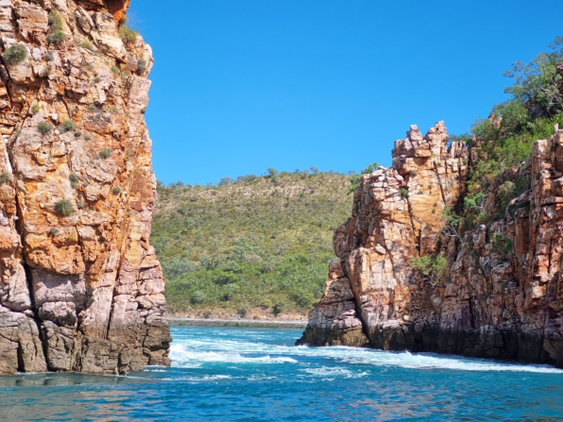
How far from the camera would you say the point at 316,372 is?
3331 centimetres

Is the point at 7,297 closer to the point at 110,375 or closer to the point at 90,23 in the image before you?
the point at 110,375

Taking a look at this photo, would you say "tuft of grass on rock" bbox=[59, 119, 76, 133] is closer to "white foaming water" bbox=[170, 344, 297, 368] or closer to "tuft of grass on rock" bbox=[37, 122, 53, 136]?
"tuft of grass on rock" bbox=[37, 122, 53, 136]

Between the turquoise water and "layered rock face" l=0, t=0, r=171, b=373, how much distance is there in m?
1.76

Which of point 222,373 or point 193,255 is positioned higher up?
point 193,255

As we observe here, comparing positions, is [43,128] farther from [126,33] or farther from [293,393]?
[293,393]

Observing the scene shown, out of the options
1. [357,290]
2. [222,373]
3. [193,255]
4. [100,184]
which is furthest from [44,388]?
[193,255]

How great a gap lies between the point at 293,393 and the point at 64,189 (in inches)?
463

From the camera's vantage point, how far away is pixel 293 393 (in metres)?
25.3

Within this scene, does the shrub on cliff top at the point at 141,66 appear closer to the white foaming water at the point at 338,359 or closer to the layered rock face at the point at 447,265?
the white foaming water at the point at 338,359

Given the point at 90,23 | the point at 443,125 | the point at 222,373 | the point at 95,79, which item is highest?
the point at 443,125

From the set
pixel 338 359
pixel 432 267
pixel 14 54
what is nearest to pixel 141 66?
pixel 14 54

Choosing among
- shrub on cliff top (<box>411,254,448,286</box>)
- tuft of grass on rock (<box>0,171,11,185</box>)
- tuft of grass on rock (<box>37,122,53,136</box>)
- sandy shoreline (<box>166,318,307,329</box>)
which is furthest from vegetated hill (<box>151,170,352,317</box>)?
tuft of grass on rock (<box>0,171,11,185</box>)

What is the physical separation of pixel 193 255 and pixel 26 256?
90041mm

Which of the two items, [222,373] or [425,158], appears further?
[425,158]
